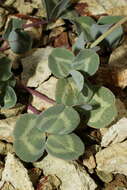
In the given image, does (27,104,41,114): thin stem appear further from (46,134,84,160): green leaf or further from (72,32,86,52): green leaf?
(72,32,86,52): green leaf

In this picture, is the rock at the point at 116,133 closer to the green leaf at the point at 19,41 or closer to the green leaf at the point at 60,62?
the green leaf at the point at 60,62

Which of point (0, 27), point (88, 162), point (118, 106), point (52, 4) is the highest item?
point (52, 4)

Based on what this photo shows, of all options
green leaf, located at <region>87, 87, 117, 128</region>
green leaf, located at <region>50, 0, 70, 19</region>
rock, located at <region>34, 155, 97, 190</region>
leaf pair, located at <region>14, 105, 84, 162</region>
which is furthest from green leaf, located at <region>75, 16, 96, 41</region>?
rock, located at <region>34, 155, 97, 190</region>

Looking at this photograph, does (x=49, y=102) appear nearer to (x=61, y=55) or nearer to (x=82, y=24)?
(x=61, y=55)

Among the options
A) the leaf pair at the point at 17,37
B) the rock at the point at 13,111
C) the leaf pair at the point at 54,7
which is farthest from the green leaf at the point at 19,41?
the rock at the point at 13,111

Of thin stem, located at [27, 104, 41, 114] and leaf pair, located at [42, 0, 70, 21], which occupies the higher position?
leaf pair, located at [42, 0, 70, 21]

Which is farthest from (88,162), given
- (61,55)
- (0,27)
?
(0,27)
